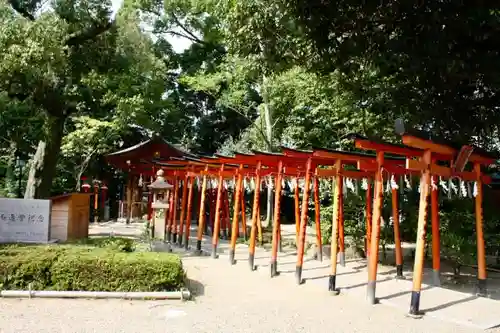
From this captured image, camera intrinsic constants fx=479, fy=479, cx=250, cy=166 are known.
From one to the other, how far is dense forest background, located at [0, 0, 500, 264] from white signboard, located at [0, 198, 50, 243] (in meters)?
3.49

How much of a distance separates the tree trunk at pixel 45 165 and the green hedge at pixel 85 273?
7.27 metres

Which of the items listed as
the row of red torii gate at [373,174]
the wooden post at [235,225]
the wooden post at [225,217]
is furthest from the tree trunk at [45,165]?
the wooden post at [225,217]

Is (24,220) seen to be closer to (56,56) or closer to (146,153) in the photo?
(56,56)

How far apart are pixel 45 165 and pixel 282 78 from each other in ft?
29.7

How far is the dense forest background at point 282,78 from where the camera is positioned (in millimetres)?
8227

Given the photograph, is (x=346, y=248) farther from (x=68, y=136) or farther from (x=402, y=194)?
(x=68, y=136)

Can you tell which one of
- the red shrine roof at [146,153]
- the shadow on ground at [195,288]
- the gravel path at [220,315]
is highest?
the red shrine roof at [146,153]

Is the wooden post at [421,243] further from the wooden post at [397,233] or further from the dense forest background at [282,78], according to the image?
the wooden post at [397,233]

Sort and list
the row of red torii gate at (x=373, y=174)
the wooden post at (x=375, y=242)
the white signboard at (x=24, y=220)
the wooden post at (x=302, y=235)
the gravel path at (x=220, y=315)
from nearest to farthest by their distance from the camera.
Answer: the gravel path at (x=220, y=315) → the row of red torii gate at (x=373, y=174) → the wooden post at (x=375, y=242) → the wooden post at (x=302, y=235) → the white signboard at (x=24, y=220)

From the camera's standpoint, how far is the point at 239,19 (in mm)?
9781

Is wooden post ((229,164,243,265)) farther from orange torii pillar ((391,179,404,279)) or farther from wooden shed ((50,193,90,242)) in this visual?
wooden shed ((50,193,90,242))

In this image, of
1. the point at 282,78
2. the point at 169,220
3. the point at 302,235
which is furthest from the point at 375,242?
the point at 282,78

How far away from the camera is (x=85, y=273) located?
754 centimetres

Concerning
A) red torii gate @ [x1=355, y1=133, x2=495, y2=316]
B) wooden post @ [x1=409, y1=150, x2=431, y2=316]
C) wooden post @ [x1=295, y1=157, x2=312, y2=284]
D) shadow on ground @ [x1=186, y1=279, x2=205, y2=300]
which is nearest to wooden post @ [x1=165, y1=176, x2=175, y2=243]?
shadow on ground @ [x1=186, y1=279, x2=205, y2=300]
